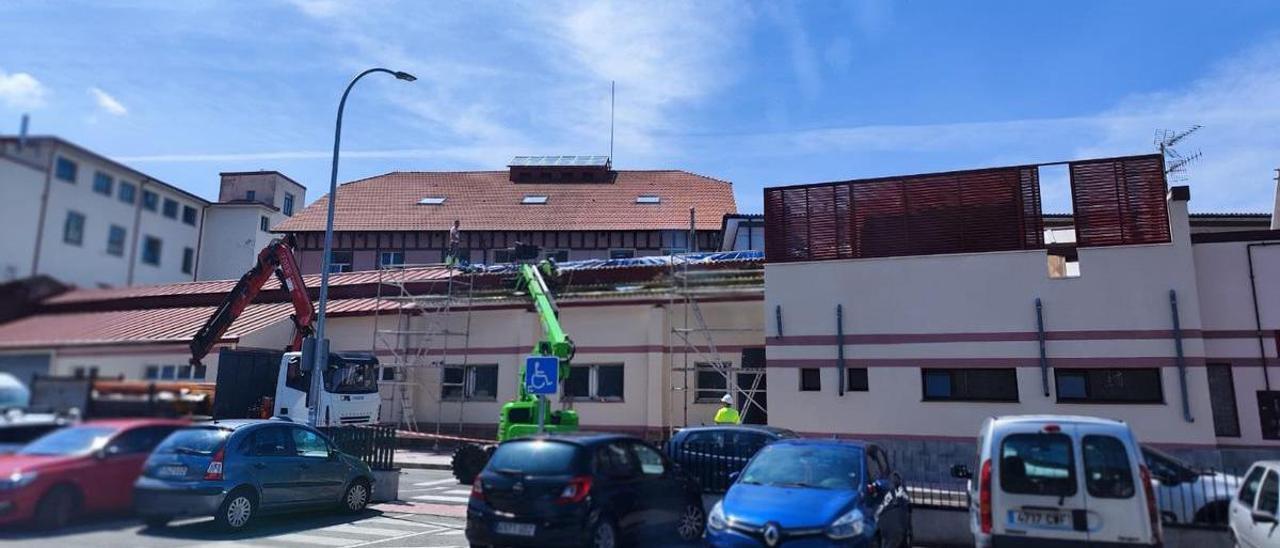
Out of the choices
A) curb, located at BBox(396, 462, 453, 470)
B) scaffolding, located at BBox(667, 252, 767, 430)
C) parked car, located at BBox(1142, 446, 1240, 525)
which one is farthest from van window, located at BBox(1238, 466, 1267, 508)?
curb, located at BBox(396, 462, 453, 470)

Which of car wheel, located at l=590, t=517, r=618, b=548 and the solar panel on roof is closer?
car wheel, located at l=590, t=517, r=618, b=548

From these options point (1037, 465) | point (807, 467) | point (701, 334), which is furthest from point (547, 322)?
point (1037, 465)

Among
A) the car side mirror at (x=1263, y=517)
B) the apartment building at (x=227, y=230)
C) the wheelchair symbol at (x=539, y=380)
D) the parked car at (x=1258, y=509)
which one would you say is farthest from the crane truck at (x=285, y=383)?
the car side mirror at (x=1263, y=517)

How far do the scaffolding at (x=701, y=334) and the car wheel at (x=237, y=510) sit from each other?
1319 centimetres

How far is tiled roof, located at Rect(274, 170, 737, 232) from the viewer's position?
36.1 meters

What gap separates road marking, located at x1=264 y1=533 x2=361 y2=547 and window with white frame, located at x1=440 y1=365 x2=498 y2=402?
48.7 feet

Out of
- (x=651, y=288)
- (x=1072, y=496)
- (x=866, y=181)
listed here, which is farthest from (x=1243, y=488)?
(x=651, y=288)

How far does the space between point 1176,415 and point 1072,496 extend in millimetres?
9875

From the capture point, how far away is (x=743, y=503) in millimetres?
8648

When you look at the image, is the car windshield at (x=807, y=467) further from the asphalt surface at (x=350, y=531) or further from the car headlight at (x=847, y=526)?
the asphalt surface at (x=350, y=531)

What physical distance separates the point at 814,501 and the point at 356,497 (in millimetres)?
8470

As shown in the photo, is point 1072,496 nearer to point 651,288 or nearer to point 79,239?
point 79,239

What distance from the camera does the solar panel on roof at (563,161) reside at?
41.9 m

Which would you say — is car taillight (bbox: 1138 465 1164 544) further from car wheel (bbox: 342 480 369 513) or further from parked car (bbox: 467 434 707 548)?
car wheel (bbox: 342 480 369 513)
